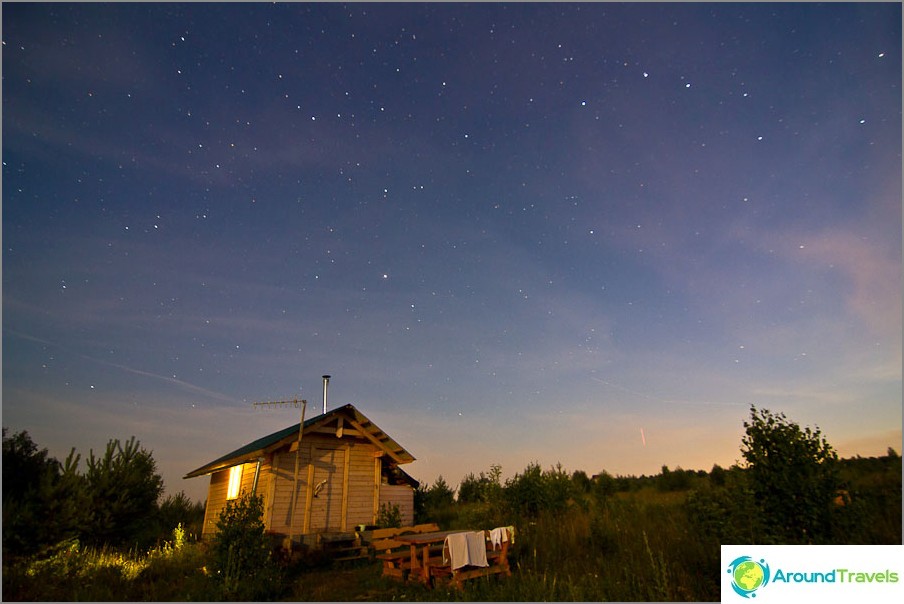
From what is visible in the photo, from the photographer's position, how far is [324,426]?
58.0ft

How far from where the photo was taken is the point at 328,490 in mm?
17438

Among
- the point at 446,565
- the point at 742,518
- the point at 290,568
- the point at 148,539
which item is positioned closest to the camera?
the point at 742,518

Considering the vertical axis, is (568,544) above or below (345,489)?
below

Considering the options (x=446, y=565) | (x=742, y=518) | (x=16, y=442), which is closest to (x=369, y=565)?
(x=446, y=565)

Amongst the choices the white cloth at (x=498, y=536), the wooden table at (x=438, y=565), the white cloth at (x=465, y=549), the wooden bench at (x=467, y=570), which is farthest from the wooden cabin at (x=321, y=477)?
the white cloth at (x=465, y=549)

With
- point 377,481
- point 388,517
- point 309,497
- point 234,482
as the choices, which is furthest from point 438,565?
point 234,482

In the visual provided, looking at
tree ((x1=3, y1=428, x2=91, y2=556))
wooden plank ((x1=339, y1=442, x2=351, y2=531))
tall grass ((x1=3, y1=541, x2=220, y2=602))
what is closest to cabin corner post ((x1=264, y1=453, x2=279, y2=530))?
tall grass ((x1=3, y1=541, x2=220, y2=602))

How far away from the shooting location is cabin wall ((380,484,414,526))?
19453 mm

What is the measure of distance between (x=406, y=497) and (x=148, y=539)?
9.50 metres

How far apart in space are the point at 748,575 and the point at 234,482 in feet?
57.1

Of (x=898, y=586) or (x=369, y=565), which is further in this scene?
(x=369, y=565)

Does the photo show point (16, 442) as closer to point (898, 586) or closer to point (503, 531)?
point (503, 531)

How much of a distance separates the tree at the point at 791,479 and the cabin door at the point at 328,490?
44.9ft

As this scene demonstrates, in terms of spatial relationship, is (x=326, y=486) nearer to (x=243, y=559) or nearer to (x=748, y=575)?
(x=243, y=559)
